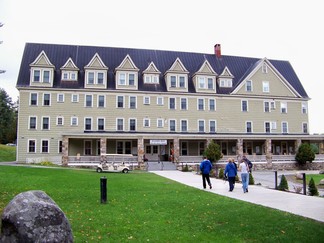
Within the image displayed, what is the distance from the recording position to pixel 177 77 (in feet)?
152

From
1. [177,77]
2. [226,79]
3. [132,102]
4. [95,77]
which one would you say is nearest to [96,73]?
[95,77]

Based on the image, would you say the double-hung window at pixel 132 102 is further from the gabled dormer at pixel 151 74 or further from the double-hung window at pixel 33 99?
the double-hung window at pixel 33 99

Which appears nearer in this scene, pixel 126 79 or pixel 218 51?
pixel 126 79

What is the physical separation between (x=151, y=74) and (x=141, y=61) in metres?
4.08

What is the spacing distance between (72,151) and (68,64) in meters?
11.3

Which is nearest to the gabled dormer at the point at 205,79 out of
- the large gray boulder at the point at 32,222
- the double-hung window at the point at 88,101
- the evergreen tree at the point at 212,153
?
the evergreen tree at the point at 212,153

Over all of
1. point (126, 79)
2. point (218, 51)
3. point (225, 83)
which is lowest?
point (126, 79)

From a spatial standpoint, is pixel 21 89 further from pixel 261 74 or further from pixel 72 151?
pixel 261 74

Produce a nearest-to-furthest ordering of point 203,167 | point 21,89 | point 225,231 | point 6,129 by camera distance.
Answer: point 225,231, point 203,167, point 21,89, point 6,129

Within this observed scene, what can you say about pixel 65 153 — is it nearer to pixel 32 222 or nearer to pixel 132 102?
pixel 132 102

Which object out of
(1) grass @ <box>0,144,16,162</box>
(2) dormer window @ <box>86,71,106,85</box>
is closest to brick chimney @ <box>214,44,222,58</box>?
(2) dormer window @ <box>86,71,106,85</box>

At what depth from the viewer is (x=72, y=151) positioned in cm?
4206

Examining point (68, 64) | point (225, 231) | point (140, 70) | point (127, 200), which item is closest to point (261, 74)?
point (140, 70)

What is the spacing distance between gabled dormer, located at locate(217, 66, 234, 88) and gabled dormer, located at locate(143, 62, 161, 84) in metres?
9.31
